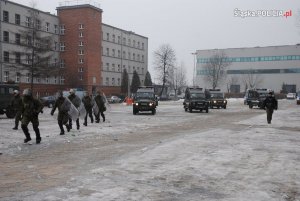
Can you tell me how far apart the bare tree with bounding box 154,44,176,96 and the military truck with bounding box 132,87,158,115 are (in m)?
55.2

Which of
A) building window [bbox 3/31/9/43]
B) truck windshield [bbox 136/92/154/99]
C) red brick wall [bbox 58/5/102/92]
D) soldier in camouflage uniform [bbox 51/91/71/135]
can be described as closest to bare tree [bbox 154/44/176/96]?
red brick wall [bbox 58/5/102/92]

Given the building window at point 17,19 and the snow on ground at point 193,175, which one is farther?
the building window at point 17,19

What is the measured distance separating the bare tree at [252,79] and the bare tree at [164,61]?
95.0 ft

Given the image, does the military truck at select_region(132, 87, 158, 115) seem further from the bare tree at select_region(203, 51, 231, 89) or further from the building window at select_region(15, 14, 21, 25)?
the bare tree at select_region(203, 51, 231, 89)

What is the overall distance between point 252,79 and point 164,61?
33011 mm

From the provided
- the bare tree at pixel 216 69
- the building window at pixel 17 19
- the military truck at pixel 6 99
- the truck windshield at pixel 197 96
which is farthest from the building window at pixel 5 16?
the bare tree at pixel 216 69

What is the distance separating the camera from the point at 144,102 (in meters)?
33.8

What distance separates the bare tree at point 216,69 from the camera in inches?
4318

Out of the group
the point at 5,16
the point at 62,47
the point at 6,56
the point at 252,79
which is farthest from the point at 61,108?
the point at 252,79

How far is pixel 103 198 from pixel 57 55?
238 feet

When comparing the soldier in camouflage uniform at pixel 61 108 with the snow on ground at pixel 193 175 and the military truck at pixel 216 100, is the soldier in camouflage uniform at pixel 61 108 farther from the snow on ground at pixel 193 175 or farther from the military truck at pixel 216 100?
the military truck at pixel 216 100

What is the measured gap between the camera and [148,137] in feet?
53.7

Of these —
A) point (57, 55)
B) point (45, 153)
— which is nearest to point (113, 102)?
point (57, 55)

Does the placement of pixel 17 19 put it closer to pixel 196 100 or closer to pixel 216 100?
pixel 216 100
